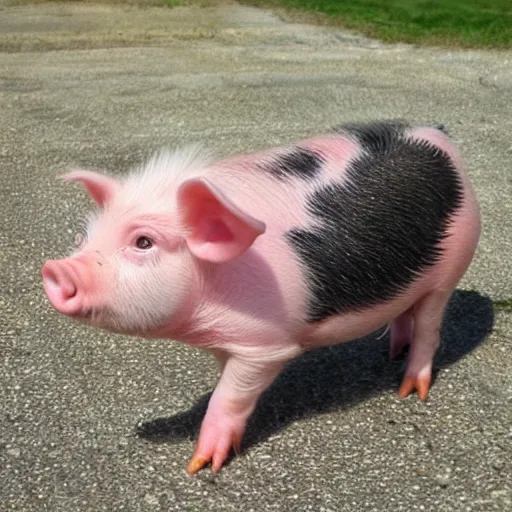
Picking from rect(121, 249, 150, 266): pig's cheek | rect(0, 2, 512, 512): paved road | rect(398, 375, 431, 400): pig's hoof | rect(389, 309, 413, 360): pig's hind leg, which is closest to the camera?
rect(121, 249, 150, 266): pig's cheek

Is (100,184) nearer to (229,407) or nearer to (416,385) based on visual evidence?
(229,407)

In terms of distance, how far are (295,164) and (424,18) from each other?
797 centimetres

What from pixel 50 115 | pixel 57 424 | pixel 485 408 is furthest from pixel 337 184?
pixel 50 115

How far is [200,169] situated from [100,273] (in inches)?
18.2

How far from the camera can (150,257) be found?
263 centimetres

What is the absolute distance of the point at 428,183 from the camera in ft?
9.97

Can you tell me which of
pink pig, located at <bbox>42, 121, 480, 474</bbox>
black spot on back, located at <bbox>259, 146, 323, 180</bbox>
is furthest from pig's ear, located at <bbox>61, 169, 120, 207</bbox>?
black spot on back, located at <bbox>259, 146, 323, 180</bbox>

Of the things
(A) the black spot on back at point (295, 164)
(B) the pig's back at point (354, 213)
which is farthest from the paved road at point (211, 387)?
(A) the black spot on back at point (295, 164)

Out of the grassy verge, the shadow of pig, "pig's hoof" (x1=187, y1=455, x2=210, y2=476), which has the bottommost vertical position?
the grassy verge

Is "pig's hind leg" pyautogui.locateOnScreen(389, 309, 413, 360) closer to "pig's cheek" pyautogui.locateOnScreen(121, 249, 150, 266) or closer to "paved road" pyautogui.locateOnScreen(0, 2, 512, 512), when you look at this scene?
"paved road" pyautogui.locateOnScreen(0, 2, 512, 512)

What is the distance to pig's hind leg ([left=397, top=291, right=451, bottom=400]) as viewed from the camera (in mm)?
3217

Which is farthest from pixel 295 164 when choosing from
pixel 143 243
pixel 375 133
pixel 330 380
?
pixel 330 380

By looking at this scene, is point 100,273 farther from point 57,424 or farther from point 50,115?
point 50,115

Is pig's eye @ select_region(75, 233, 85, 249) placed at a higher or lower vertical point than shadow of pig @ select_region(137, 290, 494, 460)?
higher
